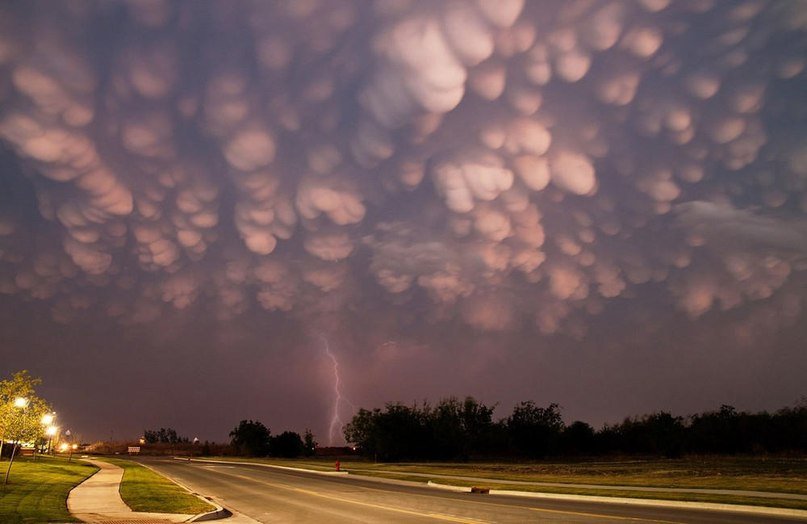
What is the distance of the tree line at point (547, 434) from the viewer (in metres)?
81.3

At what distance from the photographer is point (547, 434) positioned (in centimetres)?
8994

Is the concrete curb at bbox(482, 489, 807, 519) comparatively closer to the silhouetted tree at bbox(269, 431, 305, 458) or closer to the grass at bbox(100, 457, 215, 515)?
the grass at bbox(100, 457, 215, 515)

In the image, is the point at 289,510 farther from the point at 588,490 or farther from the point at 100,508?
the point at 588,490

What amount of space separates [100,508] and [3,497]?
3.58 meters

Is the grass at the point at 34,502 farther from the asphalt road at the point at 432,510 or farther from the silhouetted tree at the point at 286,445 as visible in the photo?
the silhouetted tree at the point at 286,445

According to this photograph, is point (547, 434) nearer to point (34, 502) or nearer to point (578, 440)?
point (578, 440)

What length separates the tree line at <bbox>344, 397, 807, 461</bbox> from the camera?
81.3m

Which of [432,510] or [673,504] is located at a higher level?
[673,504]

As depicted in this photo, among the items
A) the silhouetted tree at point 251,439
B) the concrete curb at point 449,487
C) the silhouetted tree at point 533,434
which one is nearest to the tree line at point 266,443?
the silhouetted tree at point 251,439

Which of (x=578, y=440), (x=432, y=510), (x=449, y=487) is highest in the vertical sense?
(x=578, y=440)

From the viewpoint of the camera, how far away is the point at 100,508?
19562mm

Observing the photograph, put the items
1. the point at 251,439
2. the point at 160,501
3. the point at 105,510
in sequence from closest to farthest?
the point at 105,510 → the point at 160,501 → the point at 251,439

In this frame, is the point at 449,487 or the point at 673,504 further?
the point at 449,487

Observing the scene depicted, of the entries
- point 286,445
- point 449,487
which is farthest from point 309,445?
point 449,487
